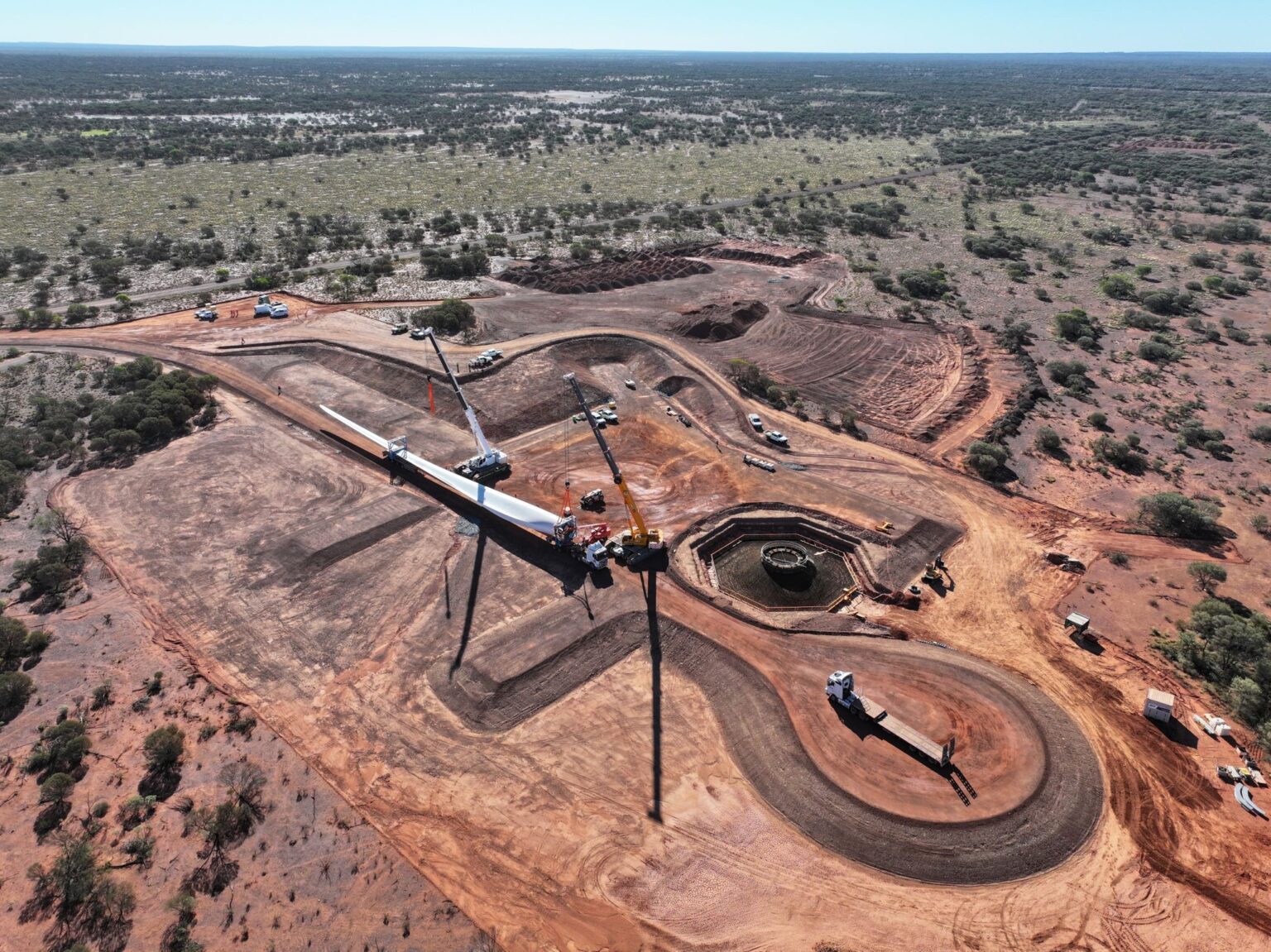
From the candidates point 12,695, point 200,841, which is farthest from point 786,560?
point 12,695

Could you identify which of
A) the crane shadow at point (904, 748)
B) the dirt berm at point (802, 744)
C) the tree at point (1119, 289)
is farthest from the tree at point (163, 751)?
the tree at point (1119, 289)

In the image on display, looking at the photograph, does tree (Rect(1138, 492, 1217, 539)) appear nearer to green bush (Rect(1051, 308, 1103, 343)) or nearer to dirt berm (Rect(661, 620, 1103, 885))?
dirt berm (Rect(661, 620, 1103, 885))

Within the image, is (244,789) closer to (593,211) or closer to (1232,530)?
(1232,530)

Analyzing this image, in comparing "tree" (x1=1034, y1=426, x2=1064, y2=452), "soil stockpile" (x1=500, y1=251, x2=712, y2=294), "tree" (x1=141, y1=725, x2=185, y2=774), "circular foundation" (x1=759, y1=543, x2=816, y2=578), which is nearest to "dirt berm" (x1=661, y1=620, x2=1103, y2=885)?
"circular foundation" (x1=759, y1=543, x2=816, y2=578)

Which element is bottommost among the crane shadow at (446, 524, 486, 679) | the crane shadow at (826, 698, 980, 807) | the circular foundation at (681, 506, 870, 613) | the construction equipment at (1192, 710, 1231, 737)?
the circular foundation at (681, 506, 870, 613)

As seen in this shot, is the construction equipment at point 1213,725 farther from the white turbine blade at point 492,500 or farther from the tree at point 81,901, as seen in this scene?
the tree at point 81,901

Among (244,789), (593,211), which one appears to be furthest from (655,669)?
(593,211)

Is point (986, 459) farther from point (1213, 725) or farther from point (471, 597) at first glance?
point (471, 597)
